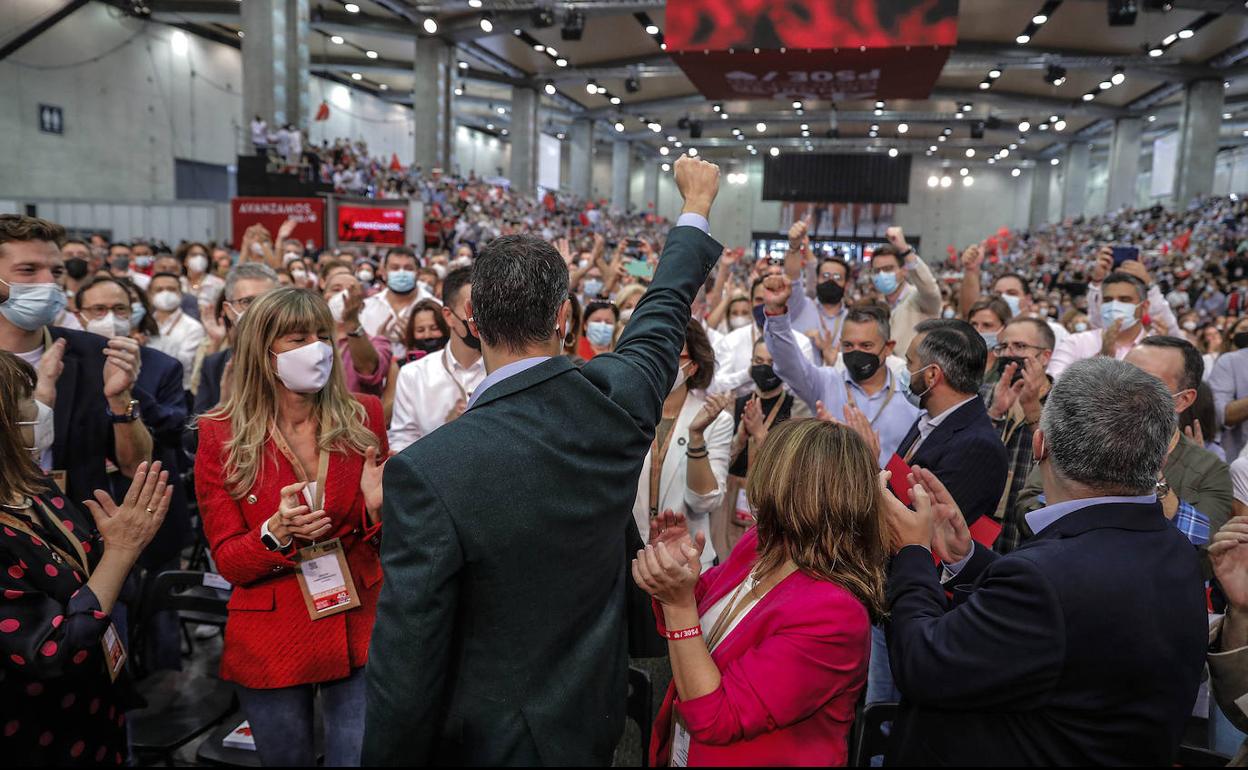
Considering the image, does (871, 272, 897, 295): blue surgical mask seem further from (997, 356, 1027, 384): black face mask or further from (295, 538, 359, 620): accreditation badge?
(295, 538, 359, 620): accreditation badge

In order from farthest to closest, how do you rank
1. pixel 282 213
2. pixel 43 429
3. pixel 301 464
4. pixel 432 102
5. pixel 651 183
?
pixel 651 183 → pixel 432 102 → pixel 282 213 → pixel 43 429 → pixel 301 464

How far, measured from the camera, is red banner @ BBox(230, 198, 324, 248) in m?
14.4

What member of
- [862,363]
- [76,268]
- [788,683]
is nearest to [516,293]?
[788,683]

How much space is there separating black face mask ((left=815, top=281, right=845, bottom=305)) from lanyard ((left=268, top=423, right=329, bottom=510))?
427cm

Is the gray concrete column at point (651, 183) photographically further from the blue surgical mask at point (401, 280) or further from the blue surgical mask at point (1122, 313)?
the blue surgical mask at point (1122, 313)

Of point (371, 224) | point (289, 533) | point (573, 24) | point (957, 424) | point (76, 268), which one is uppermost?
point (573, 24)

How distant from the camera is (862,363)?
11.4ft

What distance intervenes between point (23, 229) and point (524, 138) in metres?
23.9

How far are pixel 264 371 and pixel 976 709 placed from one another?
2006 mm

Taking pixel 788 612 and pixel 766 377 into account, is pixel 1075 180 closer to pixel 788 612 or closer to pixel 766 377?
pixel 766 377

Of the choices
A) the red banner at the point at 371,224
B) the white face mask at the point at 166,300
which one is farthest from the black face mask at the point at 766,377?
the red banner at the point at 371,224

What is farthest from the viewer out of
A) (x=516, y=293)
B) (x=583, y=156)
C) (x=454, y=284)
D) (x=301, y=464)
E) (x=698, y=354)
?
(x=583, y=156)

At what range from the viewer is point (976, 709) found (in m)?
1.51

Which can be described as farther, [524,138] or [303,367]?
[524,138]
